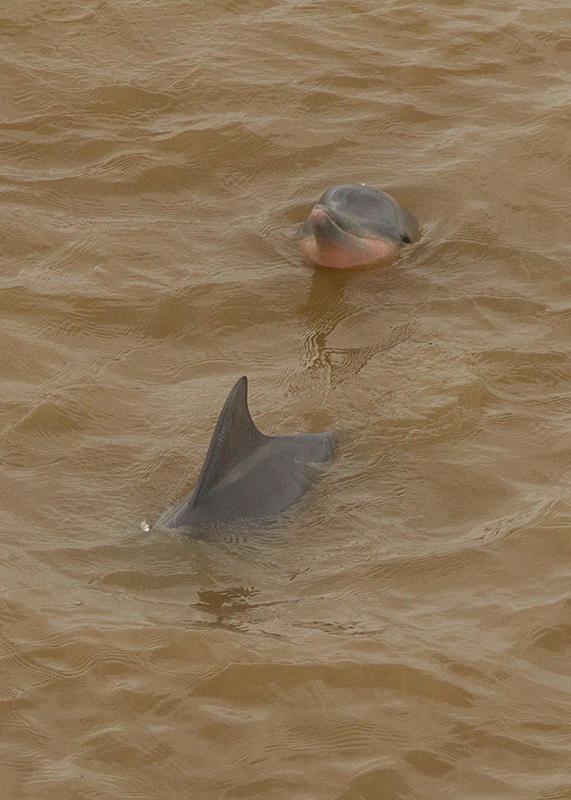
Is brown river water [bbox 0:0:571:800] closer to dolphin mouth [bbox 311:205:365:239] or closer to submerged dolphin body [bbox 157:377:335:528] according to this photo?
submerged dolphin body [bbox 157:377:335:528]

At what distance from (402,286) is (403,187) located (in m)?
1.08

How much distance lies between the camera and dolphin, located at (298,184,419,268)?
27.6ft

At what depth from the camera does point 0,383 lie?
23.9ft

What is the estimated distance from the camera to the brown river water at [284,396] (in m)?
5.17

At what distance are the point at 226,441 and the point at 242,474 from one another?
0.22m

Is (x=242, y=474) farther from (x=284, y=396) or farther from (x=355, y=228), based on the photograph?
(x=355, y=228)

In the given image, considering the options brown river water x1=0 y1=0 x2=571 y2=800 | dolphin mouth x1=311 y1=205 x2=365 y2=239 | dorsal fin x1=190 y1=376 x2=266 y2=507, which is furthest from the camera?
dolphin mouth x1=311 y1=205 x2=365 y2=239

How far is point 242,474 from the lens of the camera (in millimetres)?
6297

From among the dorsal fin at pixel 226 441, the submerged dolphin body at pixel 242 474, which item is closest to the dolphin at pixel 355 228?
the submerged dolphin body at pixel 242 474

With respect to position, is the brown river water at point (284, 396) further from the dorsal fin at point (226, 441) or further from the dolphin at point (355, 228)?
the dorsal fin at point (226, 441)

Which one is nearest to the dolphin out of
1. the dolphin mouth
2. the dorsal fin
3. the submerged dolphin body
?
the dolphin mouth

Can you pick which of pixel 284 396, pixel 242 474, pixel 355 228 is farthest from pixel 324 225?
pixel 242 474

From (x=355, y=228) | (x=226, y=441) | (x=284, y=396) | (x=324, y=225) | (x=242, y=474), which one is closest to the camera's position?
(x=226, y=441)

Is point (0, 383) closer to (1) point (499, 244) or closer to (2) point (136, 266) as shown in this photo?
(2) point (136, 266)
